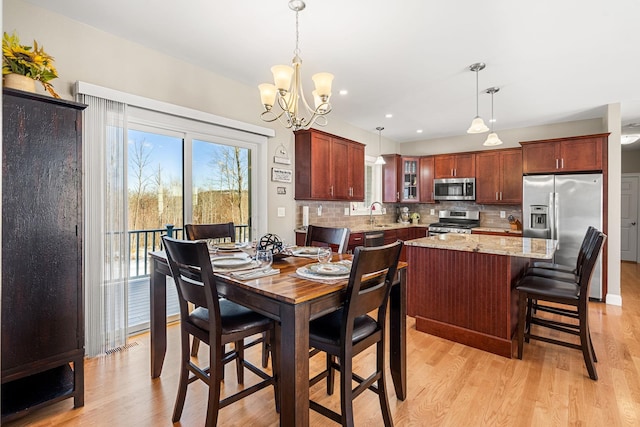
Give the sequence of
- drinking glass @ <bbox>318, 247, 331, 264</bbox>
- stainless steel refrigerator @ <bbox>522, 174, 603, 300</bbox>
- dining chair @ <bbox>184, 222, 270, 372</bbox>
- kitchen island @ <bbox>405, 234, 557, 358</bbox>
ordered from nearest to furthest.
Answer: drinking glass @ <bbox>318, 247, 331, 264</bbox>, dining chair @ <bbox>184, 222, 270, 372</bbox>, kitchen island @ <bbox>405, 234, 557, 358</bbox>, stainless steel refrigerator @ <bbox>522, 174, 603, 300</bbox>

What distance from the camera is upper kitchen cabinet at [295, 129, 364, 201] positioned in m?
4.18

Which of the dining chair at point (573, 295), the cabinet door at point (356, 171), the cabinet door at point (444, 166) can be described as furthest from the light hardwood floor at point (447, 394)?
the cabinet door at point (444, 166)

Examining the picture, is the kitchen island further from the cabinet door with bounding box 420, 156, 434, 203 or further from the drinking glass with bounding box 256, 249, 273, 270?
the cabinet door with bounding box 420, 156, 434, 203

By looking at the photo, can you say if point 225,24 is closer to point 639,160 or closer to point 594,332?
point 594,332

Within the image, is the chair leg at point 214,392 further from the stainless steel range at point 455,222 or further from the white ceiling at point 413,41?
the stainless steel range at point 455,222

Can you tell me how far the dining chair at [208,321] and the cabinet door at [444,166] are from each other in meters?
5.06

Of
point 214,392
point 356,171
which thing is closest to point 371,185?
point 356,171

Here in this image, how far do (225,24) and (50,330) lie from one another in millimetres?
2356

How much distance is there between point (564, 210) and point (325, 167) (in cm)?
326

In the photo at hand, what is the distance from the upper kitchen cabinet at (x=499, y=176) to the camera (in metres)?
5.16

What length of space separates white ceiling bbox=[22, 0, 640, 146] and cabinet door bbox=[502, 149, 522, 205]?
4.09ft

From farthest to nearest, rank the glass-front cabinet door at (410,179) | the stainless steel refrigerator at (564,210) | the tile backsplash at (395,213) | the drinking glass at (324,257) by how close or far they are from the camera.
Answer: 1. the glass-front cabinet door at (410,179)
2. the tile backsplash at (395,213)
3. the stainless steel refrigerator at (564,210)
4. the drinking glass at (324,257)

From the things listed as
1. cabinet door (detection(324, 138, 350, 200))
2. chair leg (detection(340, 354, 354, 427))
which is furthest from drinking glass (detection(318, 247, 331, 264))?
cabinet door (detection(324, 138, 350, 200))

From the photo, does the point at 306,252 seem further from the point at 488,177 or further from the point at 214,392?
the point at 488,177
